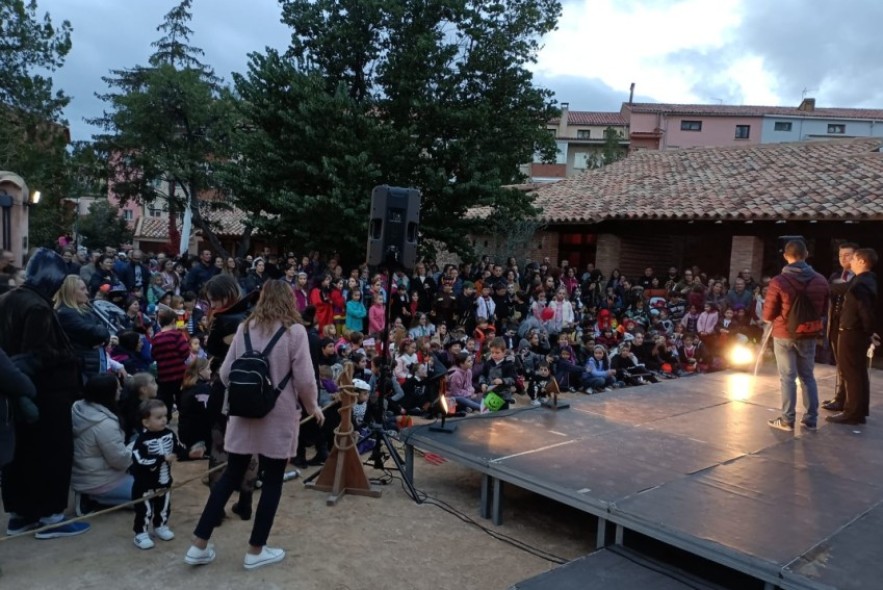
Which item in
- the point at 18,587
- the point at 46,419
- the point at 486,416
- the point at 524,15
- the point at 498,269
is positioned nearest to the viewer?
the point at 18,587

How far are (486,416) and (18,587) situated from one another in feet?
11.4

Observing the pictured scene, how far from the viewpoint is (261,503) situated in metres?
3.29

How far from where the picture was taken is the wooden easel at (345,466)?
4547 mm

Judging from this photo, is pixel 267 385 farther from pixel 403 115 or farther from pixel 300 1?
pixel 300 1

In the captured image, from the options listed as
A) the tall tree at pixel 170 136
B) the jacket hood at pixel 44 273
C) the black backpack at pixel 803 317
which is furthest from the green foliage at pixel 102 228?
the black backpack at pixel 803 317

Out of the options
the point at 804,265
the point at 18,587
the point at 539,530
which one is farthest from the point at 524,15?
the point at 18,587

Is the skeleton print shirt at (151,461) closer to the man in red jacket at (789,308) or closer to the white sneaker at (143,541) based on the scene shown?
the white sneaker at (143,541)

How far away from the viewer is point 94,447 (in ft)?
12.9

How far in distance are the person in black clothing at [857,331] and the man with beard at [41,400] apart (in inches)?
225

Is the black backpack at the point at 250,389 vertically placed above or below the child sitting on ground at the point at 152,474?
above

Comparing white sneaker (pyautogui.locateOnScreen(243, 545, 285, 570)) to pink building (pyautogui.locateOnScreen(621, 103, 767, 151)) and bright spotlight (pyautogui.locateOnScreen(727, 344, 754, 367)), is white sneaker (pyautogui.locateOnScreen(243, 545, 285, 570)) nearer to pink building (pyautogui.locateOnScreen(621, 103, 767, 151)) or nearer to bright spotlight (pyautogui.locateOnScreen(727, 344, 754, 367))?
bright spotlight (pyautogui.locateOnScreen(727, 344, 754, 367))

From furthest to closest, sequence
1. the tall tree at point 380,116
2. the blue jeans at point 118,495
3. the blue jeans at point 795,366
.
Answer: the tall tree at point 380,116 → the blue jeans at point 795,366 → the blue jeans at point 118,495

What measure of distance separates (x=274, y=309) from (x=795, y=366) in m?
4.08

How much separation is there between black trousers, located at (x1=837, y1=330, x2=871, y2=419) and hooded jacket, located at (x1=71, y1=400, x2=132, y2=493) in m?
5.59
